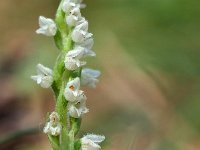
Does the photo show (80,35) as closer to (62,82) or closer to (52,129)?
(62,82)

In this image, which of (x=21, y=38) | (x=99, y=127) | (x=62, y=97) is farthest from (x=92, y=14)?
(x=62, y=97)

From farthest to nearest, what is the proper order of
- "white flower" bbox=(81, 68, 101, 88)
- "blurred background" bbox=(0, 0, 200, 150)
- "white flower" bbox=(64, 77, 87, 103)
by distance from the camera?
"blurred background" bbox=(0, 0, 200, 150), "white flower" bbox=(81, 68, 101, 88), "white flower" bbox=(64, 77, 87, 103)

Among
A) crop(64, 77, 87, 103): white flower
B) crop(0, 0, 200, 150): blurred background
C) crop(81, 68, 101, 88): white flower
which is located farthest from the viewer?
crop(0, 0, 200, 150): blurred background

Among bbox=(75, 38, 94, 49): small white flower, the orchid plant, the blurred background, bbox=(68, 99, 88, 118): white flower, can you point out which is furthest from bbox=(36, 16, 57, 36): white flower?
the blurred background

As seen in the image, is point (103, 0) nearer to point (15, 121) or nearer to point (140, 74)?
point (140, 74)

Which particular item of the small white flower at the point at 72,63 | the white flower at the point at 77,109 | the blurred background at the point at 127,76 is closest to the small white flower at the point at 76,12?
the small white flower at the point at 72,63

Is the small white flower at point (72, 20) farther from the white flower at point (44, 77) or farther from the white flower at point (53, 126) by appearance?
the white flower at point (53, 126)

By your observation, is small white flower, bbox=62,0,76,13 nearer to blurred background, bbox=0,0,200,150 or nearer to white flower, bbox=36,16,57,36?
white flower, bbox=36,16,57,36
